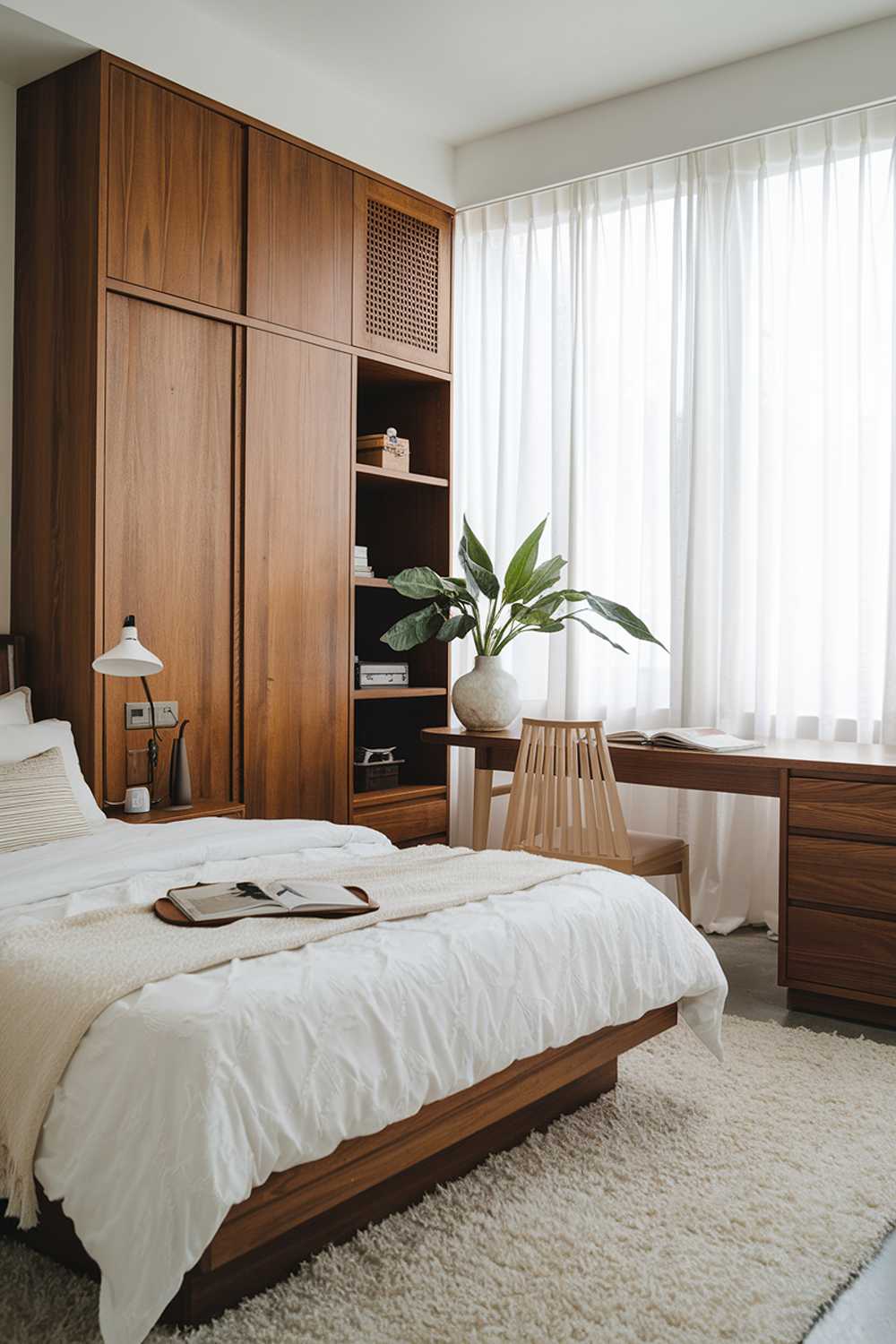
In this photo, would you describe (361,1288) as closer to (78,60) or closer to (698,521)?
(698,521)

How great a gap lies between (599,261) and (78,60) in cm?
205

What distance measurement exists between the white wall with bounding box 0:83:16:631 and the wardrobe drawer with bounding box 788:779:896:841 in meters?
2.48

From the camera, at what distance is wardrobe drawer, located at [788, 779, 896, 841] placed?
9.91 ft

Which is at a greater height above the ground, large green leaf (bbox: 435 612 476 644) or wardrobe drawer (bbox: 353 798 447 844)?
large green leaf (bbox: 435 612 476 644)

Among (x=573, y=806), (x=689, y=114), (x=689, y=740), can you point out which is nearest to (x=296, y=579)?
(x=573, y=806)

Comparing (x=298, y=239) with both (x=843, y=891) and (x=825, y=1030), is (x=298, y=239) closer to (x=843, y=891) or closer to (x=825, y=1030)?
(x=843, y=891)

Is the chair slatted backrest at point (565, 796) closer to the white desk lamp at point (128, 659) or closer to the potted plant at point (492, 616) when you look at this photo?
the potted plant at point (492, 616)

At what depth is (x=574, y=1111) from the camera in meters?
2.49

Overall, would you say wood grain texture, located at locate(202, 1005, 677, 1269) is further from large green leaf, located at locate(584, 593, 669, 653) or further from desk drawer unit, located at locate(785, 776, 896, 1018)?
large green leaf, located at locate(584, 593, 669, 653)

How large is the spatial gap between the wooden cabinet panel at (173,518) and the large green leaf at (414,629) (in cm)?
65

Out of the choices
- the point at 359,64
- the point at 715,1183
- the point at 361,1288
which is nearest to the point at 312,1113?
the point at 361,1288

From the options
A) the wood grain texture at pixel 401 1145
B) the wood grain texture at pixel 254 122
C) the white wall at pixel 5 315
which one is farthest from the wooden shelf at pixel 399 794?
the wood grain texture at pixel 254 122

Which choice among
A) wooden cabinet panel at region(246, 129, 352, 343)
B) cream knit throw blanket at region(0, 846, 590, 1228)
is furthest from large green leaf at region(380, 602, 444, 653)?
cream knit throw blanket at region(0, 846, 590, 1228)

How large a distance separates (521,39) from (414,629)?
6.78 feet
